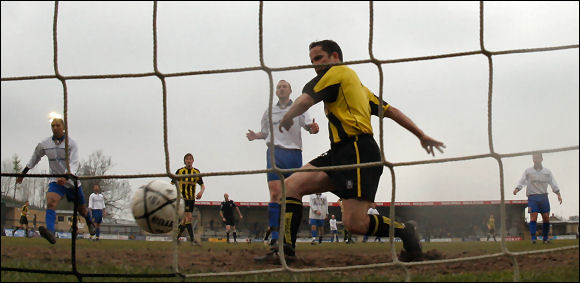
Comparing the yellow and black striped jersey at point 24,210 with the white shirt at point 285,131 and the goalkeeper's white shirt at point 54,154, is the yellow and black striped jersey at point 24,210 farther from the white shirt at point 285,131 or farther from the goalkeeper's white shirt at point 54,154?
the white shirt at point 285,131

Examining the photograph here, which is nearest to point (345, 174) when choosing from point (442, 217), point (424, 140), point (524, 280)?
point (424, 140)

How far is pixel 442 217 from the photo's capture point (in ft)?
83.9

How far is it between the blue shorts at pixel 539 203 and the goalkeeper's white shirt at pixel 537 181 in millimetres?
70

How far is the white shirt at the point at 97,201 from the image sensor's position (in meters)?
9.81

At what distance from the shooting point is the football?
12.8ft

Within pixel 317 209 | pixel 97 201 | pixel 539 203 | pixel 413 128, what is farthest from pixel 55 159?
pixel 317 209

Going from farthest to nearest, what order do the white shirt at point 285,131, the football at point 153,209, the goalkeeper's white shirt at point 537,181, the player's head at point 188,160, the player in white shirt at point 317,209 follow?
the player in white shirt at point 317,209 < the goalkeeper's white shirt at point 537,181 < the player's head at point 188,160 < the white shirt at point 285,131 < the football at point 153,209

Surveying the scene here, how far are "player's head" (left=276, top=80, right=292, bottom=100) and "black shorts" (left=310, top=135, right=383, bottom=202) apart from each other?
7.47 ft

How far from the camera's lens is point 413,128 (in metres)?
3.65

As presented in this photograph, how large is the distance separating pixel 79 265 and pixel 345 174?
1.83 m

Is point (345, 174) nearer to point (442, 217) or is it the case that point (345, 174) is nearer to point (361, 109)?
point (361, 109)

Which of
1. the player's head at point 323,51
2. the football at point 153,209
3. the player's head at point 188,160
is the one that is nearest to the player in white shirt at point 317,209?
the player's head at point 188,160

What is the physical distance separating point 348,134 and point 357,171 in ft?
0.79

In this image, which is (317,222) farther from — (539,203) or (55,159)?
(55,159)
